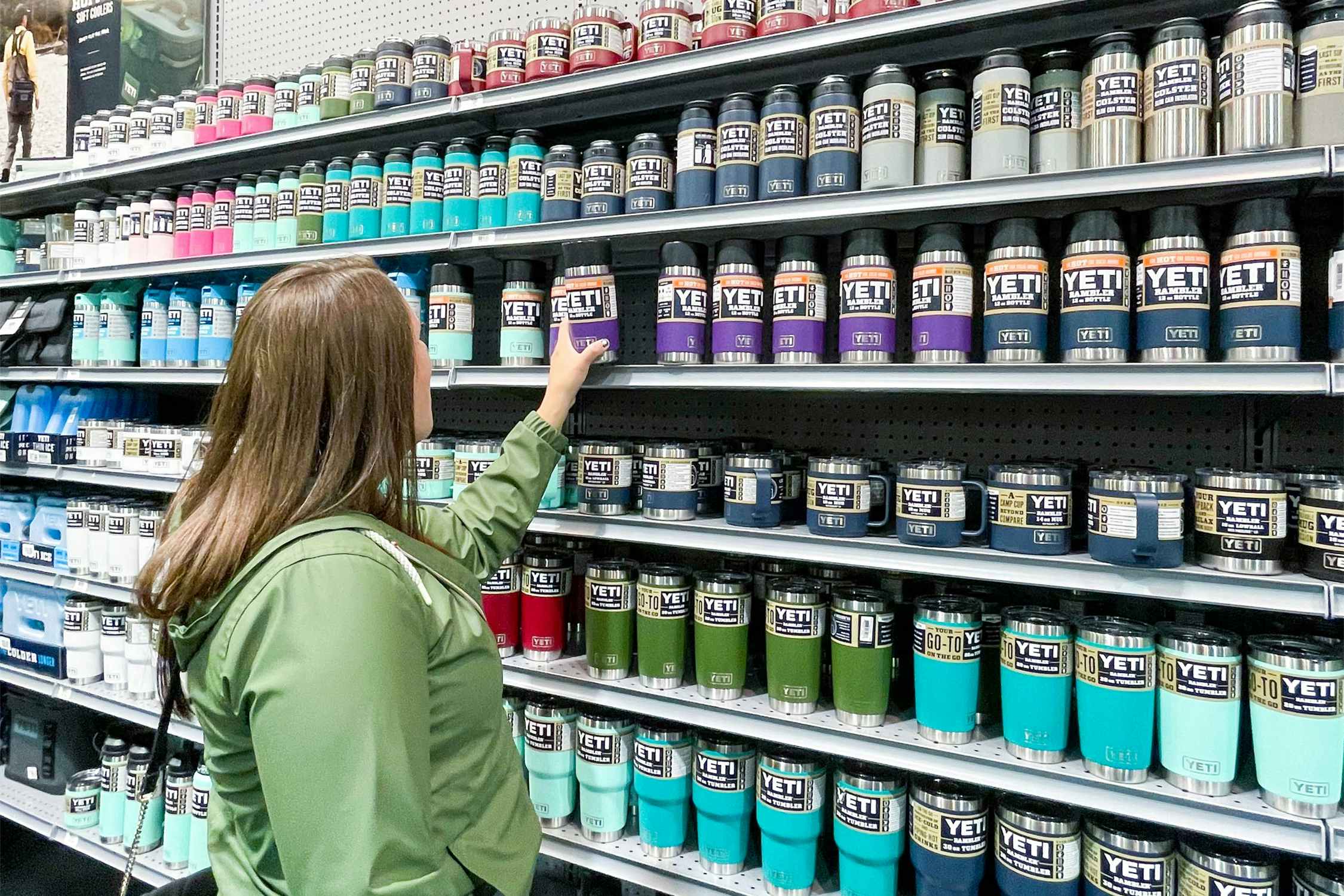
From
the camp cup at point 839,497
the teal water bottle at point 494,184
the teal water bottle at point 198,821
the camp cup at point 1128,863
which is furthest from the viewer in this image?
the teal water bottle at point 198,821

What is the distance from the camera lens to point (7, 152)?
13.4 feet

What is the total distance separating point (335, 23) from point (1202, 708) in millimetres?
3355

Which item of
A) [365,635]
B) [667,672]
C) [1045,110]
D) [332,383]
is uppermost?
[1045,110]

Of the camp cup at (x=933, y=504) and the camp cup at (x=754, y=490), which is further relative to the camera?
the camp cup at (x=754, y=490)

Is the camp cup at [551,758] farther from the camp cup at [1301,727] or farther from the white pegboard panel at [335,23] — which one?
the white pegboard panel at [335,23]

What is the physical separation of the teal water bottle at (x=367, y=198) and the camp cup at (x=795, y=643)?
1347 millimetres

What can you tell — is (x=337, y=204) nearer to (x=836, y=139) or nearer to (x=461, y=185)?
(x=461, y=185)

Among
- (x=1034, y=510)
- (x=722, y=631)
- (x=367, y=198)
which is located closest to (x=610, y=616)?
(x=722, y=631)

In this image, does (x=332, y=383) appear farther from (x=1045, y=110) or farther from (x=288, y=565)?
(x=1045, y=110)

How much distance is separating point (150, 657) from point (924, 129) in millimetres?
2626

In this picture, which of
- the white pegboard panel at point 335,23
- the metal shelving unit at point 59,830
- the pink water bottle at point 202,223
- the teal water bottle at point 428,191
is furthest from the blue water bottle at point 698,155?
the metal shelving unit at point 59,830

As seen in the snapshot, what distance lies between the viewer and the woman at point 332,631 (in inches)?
35.0

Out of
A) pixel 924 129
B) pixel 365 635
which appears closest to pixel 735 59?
pixel 924 129

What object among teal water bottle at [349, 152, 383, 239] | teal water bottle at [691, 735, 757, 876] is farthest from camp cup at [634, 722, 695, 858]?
teal water bottle at [349, 152, 383, 239]
